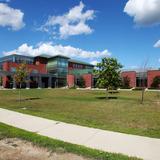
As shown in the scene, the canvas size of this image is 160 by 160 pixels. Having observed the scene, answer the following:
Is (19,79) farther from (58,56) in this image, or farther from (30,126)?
(58,56)

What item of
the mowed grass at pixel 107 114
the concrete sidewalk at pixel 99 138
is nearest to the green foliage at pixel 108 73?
the mowed grass at pixel 107 114

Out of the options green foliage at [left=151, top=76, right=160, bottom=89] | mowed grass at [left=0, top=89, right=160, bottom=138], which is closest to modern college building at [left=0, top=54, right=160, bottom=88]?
green foliage at [left=151, top=76, right=160, bottom=89]

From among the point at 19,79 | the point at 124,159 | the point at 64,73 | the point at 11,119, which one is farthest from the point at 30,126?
the point at 64,73

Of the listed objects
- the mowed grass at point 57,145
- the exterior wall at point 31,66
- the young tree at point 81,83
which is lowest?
the mowed grass at point 57,145

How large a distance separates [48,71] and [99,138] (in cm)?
8647

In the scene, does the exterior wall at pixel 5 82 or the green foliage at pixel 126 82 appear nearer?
the green foliage at pixel 126 82

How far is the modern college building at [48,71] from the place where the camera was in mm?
77162

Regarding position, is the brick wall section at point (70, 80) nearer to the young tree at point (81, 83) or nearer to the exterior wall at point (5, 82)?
the young tree at point (81, 83)

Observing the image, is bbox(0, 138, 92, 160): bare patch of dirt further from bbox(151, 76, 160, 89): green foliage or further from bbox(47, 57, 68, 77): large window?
bbox(47, 57, 68, 77): large window

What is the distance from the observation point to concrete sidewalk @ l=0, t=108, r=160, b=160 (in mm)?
7196

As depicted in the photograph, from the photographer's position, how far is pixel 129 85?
6638 cm

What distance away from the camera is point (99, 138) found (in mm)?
8641

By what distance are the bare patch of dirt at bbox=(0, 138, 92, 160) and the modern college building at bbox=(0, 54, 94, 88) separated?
66413mm

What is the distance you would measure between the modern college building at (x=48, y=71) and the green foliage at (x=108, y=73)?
46.6m
